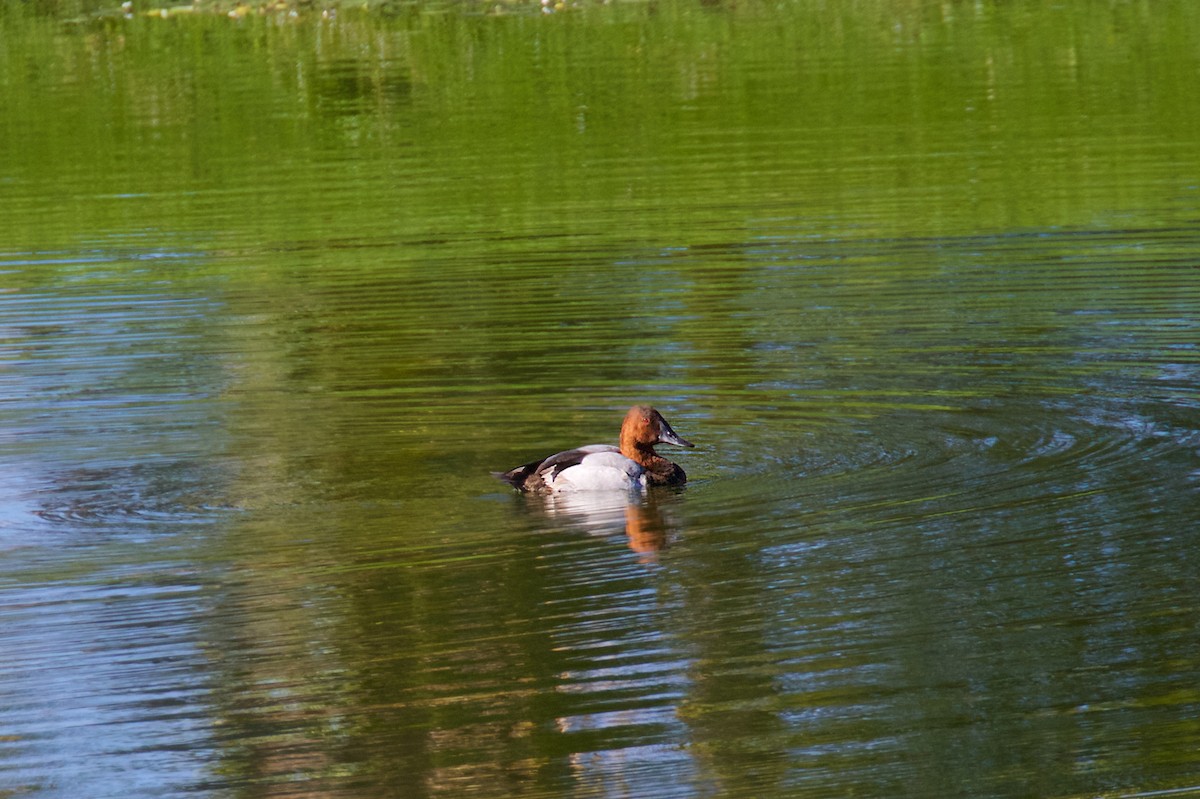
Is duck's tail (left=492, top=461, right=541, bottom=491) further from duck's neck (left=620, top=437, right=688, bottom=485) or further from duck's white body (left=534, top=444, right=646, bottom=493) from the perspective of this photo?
duck's neck (left=620, top=437, right=688, bottom=485)

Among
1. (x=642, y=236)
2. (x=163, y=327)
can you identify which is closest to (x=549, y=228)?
(x=642, y=236)

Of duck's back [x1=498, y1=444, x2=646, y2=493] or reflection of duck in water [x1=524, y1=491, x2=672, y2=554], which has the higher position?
duck's back [x1=498, y1=444, x2=646, y2=493]

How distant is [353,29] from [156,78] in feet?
24.7

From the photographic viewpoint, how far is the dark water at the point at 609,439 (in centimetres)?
710

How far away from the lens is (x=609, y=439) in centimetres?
1192

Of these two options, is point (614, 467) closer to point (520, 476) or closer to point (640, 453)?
point (640, 453)

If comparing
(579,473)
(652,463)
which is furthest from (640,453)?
(579,473)

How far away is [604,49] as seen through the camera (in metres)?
35.6

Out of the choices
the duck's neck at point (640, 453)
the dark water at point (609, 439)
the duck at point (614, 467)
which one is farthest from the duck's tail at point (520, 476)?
the duck's neck at point (640, 453)

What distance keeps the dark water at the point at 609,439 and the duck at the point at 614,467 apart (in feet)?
0.54

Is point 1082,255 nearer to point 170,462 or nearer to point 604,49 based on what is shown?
point 170,462

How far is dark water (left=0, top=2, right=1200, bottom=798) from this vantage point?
23.3ft

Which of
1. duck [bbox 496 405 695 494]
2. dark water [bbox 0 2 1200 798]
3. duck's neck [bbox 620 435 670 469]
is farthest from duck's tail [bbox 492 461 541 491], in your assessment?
duck's neck [bbox 620 435 670 469]

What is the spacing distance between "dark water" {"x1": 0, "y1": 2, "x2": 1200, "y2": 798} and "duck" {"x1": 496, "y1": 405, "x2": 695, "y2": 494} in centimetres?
16
